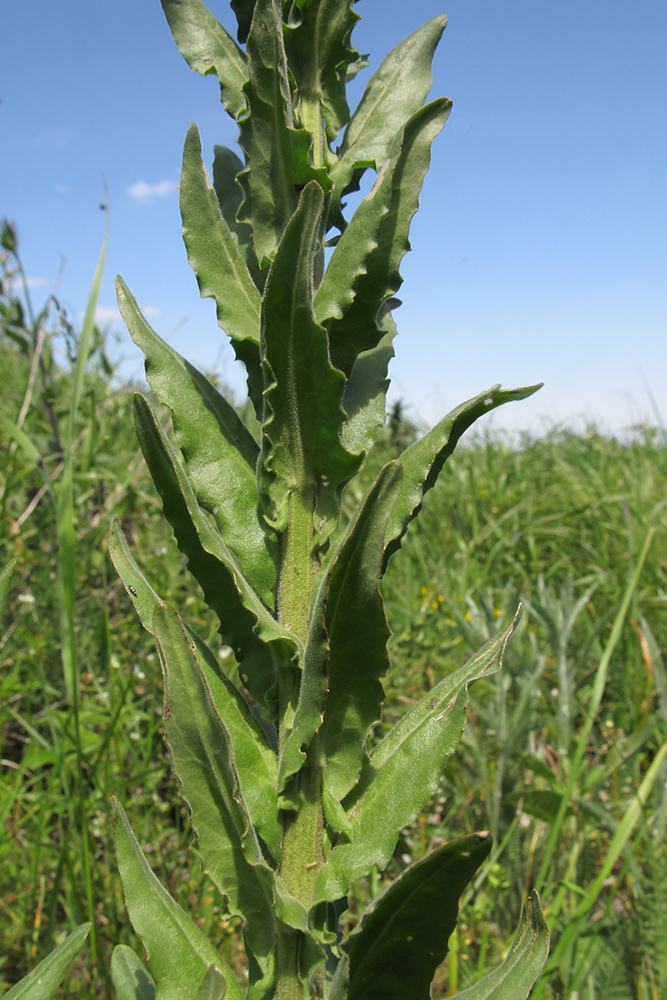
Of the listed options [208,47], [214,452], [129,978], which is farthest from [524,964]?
[208,47]

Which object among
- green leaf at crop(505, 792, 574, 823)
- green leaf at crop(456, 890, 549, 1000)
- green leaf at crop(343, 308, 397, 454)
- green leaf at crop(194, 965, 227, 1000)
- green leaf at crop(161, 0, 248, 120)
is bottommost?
green leaf at crop(505, 792, 574, 823)

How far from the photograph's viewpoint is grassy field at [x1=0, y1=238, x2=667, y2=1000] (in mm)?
1886

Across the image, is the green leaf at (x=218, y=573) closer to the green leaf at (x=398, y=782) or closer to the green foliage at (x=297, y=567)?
the green foliage at (x=297, y=567)

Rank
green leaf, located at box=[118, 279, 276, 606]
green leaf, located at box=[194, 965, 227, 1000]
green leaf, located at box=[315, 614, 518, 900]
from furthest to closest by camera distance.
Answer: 1. green leaf, located at box=[118, 279, 276, 606]
2. green leaf, located at box=[315, 614, 518, 900]
3. green leaf, located at box=[194, 965, 227, 1000]

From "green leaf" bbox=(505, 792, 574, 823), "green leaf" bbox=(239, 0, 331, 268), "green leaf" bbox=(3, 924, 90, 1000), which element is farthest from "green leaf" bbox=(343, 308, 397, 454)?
"green leaf" bbox=(505, 792, 574, 823)

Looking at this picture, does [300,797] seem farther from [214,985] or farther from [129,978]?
[129,978]

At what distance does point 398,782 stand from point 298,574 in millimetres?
304

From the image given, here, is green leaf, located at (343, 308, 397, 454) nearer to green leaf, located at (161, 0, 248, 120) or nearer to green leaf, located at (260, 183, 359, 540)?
green leaf, located at (260, 183, 359, 540)

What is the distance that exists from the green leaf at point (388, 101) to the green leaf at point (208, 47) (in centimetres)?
18

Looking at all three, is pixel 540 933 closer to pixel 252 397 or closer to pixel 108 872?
pixel 252 397

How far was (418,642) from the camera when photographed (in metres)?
3.16

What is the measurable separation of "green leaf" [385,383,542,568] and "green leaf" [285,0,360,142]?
1.60ft

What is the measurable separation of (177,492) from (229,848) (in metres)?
0.46

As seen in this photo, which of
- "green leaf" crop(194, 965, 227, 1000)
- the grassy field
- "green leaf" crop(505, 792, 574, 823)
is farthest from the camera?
"green leaf" crop(505, 792, 574, 823)
